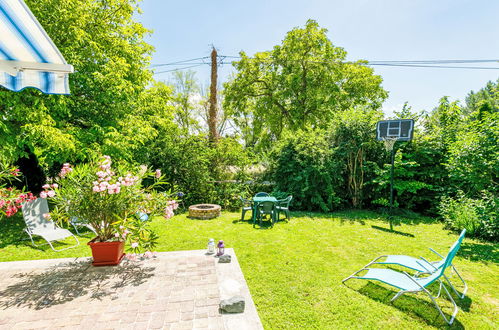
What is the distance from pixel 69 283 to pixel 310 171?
7827 millimetres

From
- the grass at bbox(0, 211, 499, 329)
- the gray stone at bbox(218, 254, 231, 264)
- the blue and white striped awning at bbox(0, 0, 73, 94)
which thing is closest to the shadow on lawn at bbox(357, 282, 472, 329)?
the grass at bbox(0, 211, 499, 329)

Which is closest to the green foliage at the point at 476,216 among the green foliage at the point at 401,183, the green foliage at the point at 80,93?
the green foliage at the point at 401,183

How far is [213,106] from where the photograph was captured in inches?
542

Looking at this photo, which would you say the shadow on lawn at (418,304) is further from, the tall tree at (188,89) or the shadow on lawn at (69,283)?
the tall tree at (188,89)

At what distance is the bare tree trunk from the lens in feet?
39.8

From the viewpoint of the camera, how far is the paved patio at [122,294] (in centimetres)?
281

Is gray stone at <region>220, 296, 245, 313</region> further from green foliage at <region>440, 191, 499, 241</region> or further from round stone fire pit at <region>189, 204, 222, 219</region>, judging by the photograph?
green foliage at <region>440, 191, 499, 241</region>

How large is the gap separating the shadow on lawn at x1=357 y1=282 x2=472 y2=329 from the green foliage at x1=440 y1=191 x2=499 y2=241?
379cm

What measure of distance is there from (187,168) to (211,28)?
27.1 feet

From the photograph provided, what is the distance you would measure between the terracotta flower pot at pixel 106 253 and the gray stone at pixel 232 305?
2.37m

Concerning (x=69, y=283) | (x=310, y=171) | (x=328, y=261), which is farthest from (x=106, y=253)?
(x=310, y=171)

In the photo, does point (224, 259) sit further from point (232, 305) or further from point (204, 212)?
point (204, 212)

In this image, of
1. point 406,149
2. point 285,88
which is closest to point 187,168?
point 406,149

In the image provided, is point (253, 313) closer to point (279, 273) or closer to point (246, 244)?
point (279, 273)
